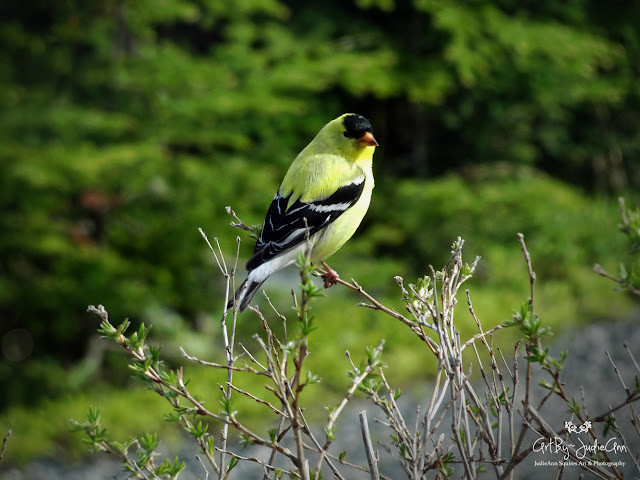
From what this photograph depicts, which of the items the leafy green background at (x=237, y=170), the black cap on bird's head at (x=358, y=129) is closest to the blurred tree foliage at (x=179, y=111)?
the leafy green background at (x=237, y=170)

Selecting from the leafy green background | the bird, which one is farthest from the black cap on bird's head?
the leafy green background

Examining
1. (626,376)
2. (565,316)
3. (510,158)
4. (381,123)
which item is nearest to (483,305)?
(565,316)

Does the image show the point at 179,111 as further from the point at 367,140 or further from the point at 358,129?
the point at 367,140

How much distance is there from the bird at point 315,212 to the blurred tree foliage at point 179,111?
8.50 ft

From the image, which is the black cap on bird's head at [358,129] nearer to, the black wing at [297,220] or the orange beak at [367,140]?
the orange beak at [367,140]

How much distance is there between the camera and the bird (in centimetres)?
271

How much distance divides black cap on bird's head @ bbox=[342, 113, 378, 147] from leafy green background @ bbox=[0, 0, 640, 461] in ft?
8.25

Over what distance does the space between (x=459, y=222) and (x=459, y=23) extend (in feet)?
6.46

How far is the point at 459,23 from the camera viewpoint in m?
6.88

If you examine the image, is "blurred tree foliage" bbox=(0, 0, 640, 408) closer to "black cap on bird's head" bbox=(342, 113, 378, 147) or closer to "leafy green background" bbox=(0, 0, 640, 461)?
"leafy green background" bbox=(0, 0, 640, 461)

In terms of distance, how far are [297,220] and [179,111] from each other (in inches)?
125

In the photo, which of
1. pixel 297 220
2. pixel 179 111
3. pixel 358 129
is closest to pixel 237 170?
pixel 179 111

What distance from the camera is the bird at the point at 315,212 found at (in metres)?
2.71

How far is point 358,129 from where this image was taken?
2955mm
